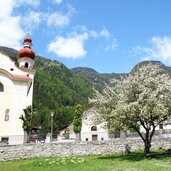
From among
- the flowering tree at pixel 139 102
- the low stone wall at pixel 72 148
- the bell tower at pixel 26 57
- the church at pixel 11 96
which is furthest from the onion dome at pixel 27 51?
the flowering tree at pixel 139 102

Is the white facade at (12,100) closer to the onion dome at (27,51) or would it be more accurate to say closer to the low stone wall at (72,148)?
the onion dome at (27,51)

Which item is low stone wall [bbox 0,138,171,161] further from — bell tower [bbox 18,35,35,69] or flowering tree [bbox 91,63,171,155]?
bell tower [bbox 18,35,35,69]

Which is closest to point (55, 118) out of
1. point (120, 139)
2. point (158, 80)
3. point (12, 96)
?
point (12, 96)

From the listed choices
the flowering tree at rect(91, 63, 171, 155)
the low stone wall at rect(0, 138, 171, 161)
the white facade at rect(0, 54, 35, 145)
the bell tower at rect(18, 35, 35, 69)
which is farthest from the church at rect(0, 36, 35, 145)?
the flowering tree at rect(91, 63, 171, 155)

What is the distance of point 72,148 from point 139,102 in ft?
29.3

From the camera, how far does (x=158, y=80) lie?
24.2 metres

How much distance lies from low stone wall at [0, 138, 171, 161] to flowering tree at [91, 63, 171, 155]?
468cm

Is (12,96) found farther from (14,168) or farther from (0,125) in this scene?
(14,168)

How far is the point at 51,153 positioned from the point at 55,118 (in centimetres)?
6161

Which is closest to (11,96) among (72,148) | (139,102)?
(72,148)

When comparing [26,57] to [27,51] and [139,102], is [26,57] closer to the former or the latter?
[27,51]

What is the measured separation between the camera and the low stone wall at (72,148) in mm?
25859

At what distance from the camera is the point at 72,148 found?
27.7 metres

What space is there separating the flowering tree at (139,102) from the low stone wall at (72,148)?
15.3 ft
